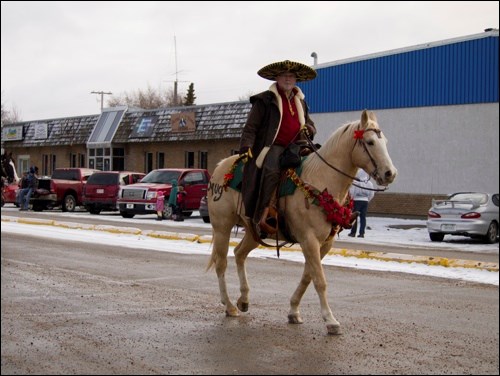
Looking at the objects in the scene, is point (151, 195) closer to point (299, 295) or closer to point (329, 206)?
point (299, 295)

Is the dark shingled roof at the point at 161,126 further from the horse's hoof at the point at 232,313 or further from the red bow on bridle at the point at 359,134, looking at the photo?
the red bow on bridle at the point at 359,134

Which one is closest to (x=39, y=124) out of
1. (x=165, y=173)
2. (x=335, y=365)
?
(x=165, y=173)

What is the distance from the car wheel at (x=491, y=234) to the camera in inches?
824

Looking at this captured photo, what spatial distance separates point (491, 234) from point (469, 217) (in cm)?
84

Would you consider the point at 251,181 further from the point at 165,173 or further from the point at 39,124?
the point at 39,124

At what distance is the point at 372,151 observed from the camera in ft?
24.5

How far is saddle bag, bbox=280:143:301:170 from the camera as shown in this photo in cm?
803

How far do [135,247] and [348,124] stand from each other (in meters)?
10.3

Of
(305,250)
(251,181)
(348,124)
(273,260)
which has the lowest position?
(273,260)

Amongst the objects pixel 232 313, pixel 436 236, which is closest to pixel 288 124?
pixel 232 313

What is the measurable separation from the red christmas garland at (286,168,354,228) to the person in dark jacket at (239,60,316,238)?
0.43 m

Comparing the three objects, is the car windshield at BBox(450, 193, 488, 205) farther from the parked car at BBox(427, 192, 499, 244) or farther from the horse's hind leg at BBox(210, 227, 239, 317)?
the horse's hind leg at BBox(210, 227, 239, 317)

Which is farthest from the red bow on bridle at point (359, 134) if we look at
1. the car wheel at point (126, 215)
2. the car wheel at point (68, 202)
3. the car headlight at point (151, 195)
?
the car wheel at point (68, 202)

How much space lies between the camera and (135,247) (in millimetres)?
17344
